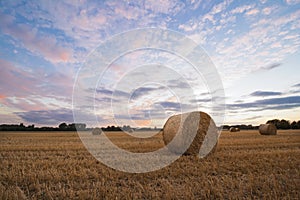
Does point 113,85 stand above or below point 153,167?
above

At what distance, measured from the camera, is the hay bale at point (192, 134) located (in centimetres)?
1116

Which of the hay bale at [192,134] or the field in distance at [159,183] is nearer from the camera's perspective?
the field in distance at [159,183]

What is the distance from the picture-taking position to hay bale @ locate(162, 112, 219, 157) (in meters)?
11.2

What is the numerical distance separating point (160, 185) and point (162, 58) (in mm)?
8448

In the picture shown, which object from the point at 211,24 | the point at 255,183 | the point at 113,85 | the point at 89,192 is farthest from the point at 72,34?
the point at 255,183

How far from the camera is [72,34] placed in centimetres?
1324

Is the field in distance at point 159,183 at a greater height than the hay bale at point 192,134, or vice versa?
the hay bale at point 192,134

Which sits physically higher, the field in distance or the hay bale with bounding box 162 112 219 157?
the hay bale with bounding box 162 112 219 157

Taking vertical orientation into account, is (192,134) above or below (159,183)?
above

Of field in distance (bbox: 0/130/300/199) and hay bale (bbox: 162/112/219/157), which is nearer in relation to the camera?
field in distance (bbox: 0/130/300/199)

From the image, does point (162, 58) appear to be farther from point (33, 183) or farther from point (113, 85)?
point (33, 183)

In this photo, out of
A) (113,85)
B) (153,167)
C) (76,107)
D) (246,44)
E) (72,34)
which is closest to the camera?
(153,167)

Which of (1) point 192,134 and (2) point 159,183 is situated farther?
(1) point 192,134

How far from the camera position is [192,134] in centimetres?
1152
